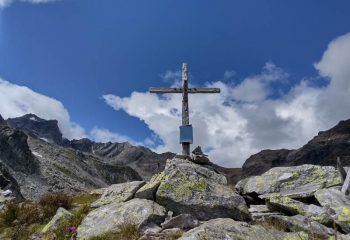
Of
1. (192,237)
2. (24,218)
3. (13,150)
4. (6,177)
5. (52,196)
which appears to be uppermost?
(13,150)

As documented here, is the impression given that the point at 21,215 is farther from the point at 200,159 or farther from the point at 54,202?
the point at 200,159

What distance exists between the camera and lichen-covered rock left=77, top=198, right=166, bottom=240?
43.7ft

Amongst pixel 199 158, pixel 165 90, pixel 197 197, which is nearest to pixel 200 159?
pixel 199 158

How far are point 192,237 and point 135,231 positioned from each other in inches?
111

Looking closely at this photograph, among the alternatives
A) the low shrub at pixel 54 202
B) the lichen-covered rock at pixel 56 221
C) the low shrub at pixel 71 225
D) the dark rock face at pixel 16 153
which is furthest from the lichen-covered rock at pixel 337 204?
the dark rock face at pixel 16 153

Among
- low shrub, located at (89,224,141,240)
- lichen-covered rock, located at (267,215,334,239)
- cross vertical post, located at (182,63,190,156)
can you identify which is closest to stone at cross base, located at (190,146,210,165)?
cross vertical post, located at (182,63,190,156)

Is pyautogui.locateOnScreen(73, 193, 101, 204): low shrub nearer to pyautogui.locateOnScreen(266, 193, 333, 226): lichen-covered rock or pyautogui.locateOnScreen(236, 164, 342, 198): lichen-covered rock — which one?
pyautogui.locateOnScreen(236, 164, 342, 198): lichen-covered rock

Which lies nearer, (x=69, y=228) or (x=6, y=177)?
(x=69, y=228)

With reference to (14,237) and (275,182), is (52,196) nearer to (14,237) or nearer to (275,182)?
(14,237)

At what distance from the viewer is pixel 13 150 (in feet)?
547

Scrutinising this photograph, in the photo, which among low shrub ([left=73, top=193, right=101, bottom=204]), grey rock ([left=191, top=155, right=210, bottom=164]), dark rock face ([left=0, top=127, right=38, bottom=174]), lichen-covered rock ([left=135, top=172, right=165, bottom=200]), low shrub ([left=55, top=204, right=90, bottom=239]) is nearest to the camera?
low shrub ([left=55, top=204, right=90, bottom=239])

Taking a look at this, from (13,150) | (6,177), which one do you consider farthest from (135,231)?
(13,150)

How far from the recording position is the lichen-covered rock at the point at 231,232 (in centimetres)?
1090

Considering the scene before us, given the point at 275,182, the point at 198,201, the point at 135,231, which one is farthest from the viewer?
the point at 275,182
